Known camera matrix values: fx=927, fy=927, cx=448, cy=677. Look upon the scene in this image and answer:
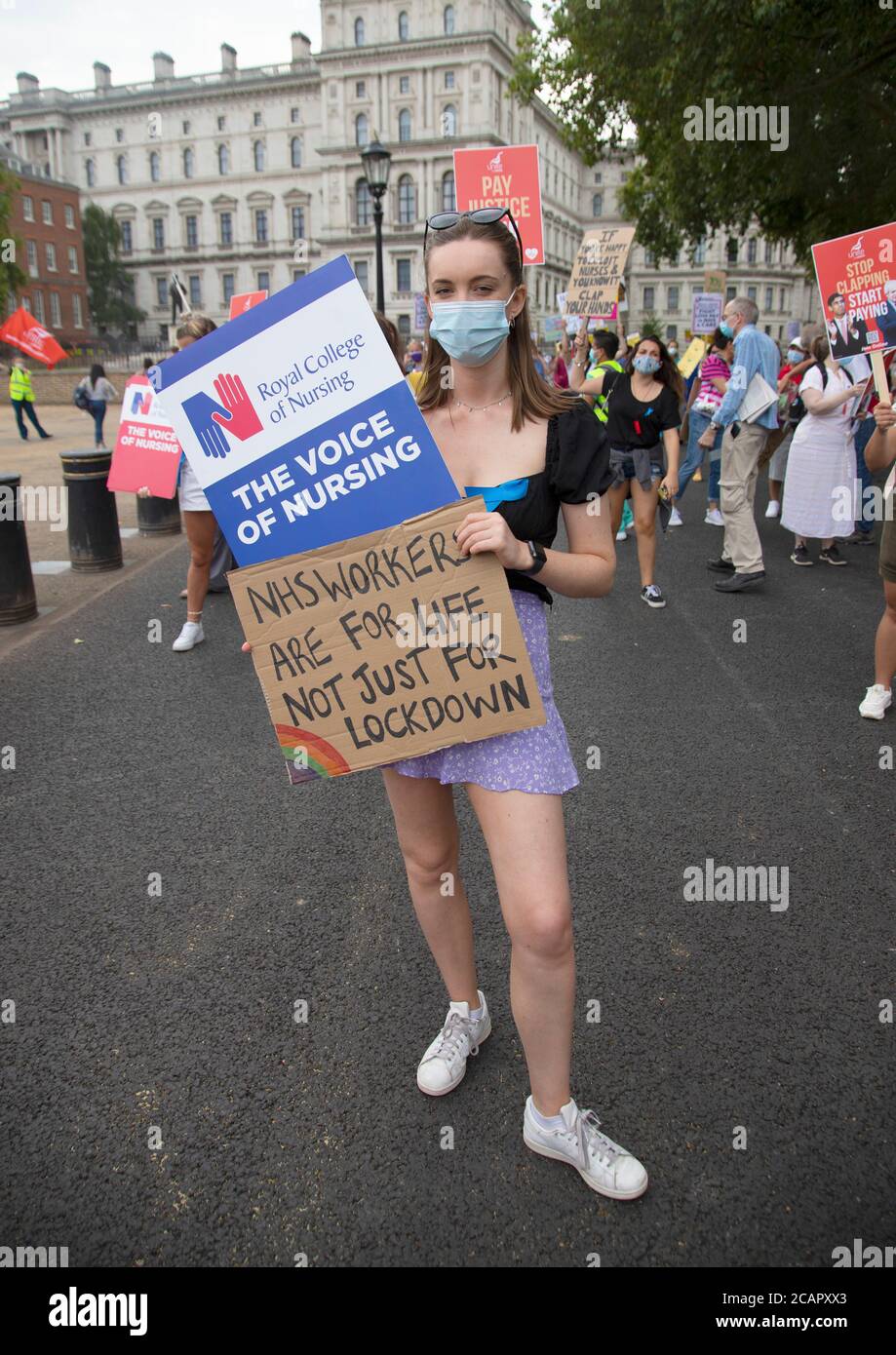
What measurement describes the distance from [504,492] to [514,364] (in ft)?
1.11

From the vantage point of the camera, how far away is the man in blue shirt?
7.75 metres

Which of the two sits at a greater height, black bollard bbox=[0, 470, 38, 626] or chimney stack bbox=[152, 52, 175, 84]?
chimney stack bbox=[152, 52, 175, 84]

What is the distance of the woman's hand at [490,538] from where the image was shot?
6.24 feet

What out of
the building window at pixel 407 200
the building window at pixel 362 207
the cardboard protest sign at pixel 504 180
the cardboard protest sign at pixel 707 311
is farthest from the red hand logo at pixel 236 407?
the building window at pixel 362 207

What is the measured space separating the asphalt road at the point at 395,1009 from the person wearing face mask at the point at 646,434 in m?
2.52

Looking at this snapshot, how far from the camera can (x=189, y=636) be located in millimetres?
6559

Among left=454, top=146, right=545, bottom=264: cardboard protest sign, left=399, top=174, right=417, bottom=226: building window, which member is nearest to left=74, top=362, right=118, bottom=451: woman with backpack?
left=454, top=146, right=545, bottom=264: cardboard protest sign

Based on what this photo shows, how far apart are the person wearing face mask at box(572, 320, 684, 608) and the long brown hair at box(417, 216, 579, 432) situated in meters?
5.22

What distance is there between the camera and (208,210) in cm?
9619

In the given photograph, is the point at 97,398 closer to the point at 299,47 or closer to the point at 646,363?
the point at 646,363

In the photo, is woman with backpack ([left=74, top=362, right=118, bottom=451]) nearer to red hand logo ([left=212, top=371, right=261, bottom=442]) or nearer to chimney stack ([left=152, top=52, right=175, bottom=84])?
red hand logo ([left=212, top=371, right=261, bottom=442])

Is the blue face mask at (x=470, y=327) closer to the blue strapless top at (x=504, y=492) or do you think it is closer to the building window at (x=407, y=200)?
the blue strapless top at (x=504, y=492)

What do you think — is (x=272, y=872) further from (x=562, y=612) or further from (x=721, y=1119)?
(x=562, y=612)

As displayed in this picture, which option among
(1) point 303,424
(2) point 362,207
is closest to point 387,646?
(1) point 303,424
